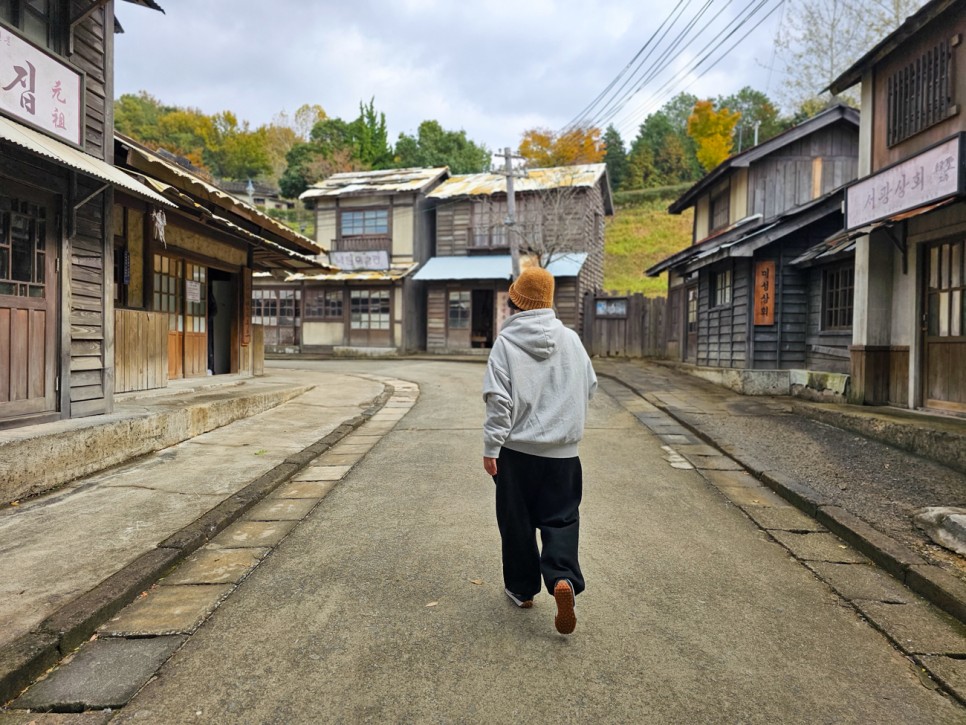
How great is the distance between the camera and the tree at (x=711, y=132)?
42.0 metres

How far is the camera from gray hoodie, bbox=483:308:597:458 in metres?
3.00

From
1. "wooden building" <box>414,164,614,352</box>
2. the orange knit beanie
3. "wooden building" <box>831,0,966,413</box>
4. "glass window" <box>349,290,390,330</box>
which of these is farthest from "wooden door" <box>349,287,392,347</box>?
the orange knit beanie

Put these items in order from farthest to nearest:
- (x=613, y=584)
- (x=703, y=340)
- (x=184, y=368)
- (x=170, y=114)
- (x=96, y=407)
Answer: (x=170, y=114), (x=703, y=340), (x=184, y=368), (x=96, y=407), (x=613, y=584)

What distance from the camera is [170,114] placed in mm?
53250

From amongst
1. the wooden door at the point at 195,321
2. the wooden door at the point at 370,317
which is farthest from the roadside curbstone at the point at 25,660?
the wooden door at the point at 370,317

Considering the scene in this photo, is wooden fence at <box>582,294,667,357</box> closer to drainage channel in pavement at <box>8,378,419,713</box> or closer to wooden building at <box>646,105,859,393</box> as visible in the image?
wooden building at <box>646,105,859,393</box>

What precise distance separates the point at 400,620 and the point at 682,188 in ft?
144

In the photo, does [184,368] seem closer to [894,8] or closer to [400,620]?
[400,620]

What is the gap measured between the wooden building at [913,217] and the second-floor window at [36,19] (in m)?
9.11

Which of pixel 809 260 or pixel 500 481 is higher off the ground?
pixel 809 260

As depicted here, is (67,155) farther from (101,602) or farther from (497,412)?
(497,412)

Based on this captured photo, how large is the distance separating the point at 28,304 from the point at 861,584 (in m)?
7.00

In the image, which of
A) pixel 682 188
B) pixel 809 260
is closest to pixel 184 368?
pixel 809 260

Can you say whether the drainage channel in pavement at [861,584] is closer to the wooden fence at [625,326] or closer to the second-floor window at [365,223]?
the wooden fence at [625,326]
